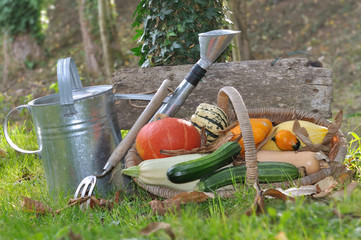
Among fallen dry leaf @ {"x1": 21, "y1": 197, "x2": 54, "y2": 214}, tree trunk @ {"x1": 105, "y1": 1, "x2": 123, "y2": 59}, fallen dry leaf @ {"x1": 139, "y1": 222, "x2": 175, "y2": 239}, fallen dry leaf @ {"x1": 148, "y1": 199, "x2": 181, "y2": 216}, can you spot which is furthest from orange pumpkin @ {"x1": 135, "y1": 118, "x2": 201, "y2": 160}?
tree trunk @ {"x1": 105, "y1": 1, "x2": 123, "y2": 59}

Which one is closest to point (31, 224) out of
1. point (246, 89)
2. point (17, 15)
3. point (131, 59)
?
point (246, 89)

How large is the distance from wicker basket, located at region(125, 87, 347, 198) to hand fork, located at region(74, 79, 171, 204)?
0.25ft

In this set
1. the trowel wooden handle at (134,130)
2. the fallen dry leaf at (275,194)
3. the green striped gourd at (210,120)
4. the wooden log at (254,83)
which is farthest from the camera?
the wooden log at (254,83)

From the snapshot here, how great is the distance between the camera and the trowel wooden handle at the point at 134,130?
2.61 metres

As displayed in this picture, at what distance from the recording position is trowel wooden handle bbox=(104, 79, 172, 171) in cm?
261

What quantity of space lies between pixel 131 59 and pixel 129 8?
7.70ft

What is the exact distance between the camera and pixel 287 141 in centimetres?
254

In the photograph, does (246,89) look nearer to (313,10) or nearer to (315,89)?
(315,89)

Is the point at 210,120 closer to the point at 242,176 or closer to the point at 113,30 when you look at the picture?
the point at 242,176

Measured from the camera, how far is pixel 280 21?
30.2 feet

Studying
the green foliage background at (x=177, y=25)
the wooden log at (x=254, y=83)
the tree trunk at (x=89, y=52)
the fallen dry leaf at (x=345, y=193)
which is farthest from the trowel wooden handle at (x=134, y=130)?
the tree trunk at (x=89, y=52)

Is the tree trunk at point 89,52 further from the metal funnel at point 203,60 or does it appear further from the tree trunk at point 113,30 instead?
the metal funnel at point 203,60

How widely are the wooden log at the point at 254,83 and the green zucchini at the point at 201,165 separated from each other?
95 cm

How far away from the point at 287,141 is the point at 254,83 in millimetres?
816
